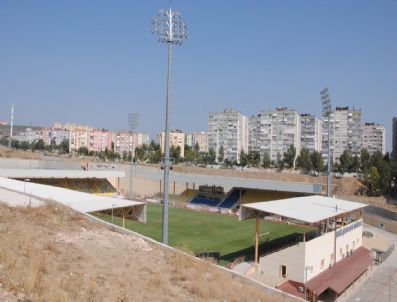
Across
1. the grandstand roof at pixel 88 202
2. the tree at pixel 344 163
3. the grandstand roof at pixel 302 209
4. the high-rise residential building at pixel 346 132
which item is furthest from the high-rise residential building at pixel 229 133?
the grandstand roof at pixel 88 202

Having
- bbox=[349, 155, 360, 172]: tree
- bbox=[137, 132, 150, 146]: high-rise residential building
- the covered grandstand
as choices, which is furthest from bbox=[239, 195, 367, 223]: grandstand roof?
bbox=[137, 132, 150, 146]: high-rise residential building

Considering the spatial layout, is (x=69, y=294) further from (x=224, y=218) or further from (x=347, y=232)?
(x=224, y=218)

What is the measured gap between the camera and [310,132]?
100 meters

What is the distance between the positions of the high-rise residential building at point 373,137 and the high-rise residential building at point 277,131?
57.9 feet

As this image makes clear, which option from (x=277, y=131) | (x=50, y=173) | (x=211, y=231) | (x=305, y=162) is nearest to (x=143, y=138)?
(x=277, y=131)

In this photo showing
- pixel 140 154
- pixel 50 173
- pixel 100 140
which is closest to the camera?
pixel 50 173

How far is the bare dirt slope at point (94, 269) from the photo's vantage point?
27.0 feet

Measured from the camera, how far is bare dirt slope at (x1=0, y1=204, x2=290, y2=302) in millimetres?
8227

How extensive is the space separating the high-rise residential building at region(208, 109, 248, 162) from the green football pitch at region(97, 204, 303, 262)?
217ft

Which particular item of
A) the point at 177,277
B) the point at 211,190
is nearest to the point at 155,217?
the point at 211,190

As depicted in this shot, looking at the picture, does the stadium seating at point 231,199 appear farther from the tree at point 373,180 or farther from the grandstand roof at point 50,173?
the tree at point 373,180

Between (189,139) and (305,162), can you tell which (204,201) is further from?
(189,139)

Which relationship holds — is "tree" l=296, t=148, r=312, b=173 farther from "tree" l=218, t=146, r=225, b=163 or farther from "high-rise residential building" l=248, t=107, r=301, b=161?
"tree" l=218, t=146, r=225, b=163

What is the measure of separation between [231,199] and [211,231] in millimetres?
16718
